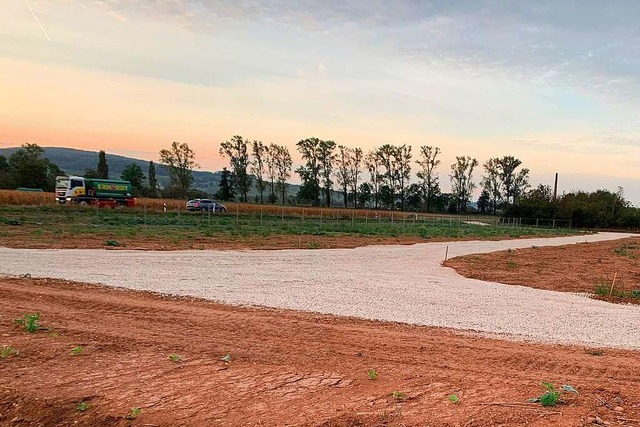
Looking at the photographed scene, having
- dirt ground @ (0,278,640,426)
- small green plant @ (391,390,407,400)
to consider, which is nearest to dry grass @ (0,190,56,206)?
dirt ground @ (0,278,640,426)

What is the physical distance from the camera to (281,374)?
16.8 ft

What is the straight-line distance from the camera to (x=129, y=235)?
78.3 ft

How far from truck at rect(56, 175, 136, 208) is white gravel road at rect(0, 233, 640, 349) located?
3141 cm

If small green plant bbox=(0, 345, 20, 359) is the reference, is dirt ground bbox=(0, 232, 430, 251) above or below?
below

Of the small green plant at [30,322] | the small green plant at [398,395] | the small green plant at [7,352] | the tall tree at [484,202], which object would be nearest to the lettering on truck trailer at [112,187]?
the small green plant at [30,322]

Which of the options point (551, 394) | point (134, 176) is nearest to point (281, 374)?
point (551, 394)

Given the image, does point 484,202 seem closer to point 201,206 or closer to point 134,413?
point 201,206

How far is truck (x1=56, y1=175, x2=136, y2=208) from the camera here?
45.8 m

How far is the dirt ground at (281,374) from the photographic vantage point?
4.16m

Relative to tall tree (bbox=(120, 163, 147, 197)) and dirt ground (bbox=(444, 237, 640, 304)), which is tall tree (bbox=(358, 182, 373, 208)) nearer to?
tall tree (bbox=(120, 163, 147, 197))

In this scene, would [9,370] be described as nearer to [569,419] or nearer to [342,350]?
[342,350]

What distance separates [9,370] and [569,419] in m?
5.38

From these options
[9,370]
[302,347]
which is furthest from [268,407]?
[9,370]

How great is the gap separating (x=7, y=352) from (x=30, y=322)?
118 cm
